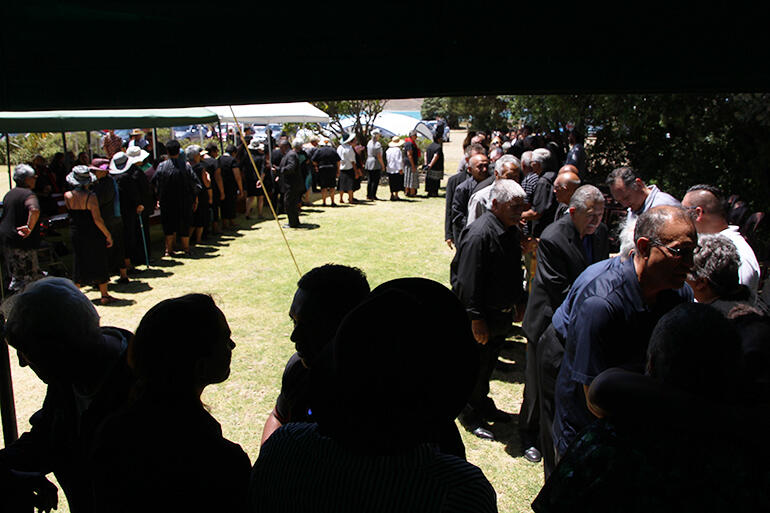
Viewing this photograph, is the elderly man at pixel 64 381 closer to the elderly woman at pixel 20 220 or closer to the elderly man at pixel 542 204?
the elderly man at pixel 542 204

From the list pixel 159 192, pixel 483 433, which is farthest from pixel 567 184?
pixel 159 192

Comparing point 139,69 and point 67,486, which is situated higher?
point 139,69

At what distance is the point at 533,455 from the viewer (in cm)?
417

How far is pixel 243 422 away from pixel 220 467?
3195mm

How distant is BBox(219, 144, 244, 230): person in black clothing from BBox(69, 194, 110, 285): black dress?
189 inches

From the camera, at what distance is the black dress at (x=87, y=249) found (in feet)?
24.4

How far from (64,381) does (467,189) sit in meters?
5.40

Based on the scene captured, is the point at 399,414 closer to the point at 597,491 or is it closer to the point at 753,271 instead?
the point at 597,491

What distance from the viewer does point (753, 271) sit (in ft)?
11.4

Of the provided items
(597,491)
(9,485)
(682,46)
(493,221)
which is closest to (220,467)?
(9,485)

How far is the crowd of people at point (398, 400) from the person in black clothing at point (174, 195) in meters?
8.09

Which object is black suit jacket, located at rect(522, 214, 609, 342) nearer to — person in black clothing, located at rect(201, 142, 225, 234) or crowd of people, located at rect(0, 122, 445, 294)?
crowd of people, located at rect(0, 122, 445, 294)

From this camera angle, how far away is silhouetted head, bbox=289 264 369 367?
7.11ft

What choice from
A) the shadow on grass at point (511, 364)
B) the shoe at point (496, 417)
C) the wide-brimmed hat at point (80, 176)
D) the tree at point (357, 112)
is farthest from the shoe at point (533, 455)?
the tree at point (357, 112)
